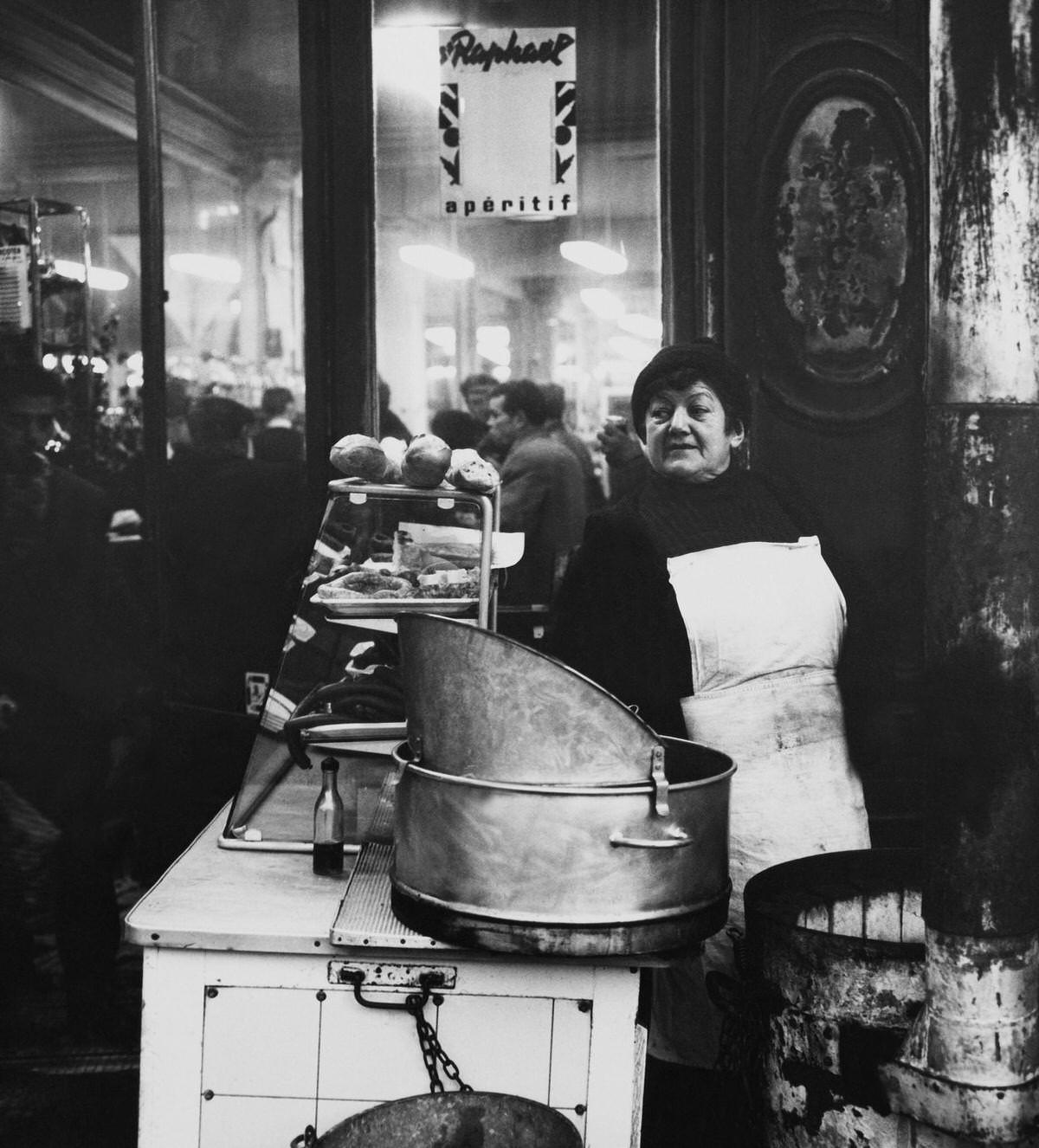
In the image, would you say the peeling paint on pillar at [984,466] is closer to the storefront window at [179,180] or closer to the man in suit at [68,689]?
the man in suit at [68,689]

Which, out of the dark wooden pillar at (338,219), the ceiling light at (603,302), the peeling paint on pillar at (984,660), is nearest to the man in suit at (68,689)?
the dark wooden pillar at (338,219)

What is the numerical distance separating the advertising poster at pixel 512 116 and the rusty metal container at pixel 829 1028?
2998 mm

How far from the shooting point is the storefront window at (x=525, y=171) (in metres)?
4.92

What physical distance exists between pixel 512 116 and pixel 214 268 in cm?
327

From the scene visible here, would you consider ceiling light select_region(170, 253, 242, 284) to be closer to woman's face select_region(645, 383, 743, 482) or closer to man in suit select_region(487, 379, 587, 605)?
man in suit select_region(487, 379, 587, 605)

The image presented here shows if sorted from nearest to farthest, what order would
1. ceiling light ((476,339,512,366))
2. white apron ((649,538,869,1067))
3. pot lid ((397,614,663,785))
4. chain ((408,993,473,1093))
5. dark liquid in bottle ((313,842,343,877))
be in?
pot lid ((397,614,663,785)) < chain ((408,993,473,1093)) < dark liquid in bottle ((313,842,343,877)) < white apron ((649,538,869,1067)) < ceiling light ((476,339,512,366))

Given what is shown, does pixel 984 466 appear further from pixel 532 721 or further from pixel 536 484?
pixel 536 484

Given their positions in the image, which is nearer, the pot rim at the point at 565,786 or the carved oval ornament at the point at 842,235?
the pot rim at the point at 565,786

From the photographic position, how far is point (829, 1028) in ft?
8.71

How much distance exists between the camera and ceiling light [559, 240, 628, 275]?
5.02m

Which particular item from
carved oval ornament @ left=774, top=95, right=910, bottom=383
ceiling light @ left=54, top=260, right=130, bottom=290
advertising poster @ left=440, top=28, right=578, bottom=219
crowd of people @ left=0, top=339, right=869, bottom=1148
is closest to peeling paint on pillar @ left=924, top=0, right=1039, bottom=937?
crowd of people @ left=0, top=339, right=869, bottom=1148

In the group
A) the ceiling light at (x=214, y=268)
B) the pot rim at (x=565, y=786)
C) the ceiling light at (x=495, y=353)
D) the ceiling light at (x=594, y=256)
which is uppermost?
the ceiling light at (x=214, y=268)

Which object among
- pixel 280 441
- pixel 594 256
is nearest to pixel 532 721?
pixel 594 256

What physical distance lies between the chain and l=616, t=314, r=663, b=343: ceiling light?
295 centimetres
